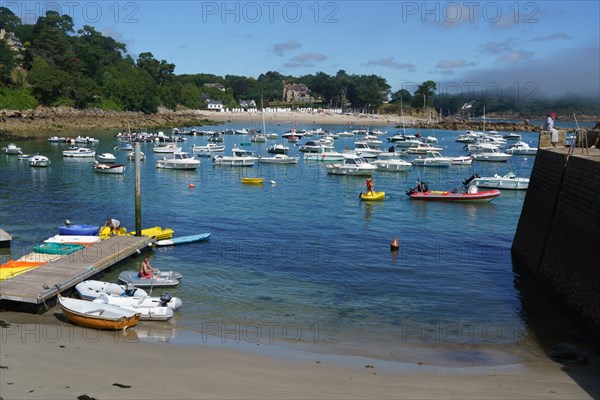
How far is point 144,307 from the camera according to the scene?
18.6m

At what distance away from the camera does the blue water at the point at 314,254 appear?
1900 centimetres

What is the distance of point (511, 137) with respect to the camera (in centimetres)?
12144

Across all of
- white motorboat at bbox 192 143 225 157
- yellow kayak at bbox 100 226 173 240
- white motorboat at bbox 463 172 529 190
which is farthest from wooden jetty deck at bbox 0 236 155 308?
white motorboat at bbox 192 143 225 157

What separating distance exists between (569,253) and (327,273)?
9.15 metres

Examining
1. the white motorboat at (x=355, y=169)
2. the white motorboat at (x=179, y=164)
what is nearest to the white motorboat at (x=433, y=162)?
the white motorboat at (x=355, y=169)

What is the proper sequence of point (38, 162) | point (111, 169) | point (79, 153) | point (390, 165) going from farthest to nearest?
point (79, 153) < point (390, 165) < point (38, 162) < point (111, 169)

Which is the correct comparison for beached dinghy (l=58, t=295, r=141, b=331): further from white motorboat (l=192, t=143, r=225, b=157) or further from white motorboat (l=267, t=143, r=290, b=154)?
white motorboat (l=192, t=143, r=225, b=157)

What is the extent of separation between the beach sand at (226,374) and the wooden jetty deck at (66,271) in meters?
1.98

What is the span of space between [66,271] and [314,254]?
11.0m

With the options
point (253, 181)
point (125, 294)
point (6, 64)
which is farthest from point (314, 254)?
point (6, 64)

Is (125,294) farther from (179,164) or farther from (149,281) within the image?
(179,164)

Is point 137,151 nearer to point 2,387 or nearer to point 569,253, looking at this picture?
point 2,387

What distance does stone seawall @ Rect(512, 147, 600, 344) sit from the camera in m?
18.2

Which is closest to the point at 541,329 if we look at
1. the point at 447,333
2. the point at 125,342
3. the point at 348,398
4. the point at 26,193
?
the point at 447,333
